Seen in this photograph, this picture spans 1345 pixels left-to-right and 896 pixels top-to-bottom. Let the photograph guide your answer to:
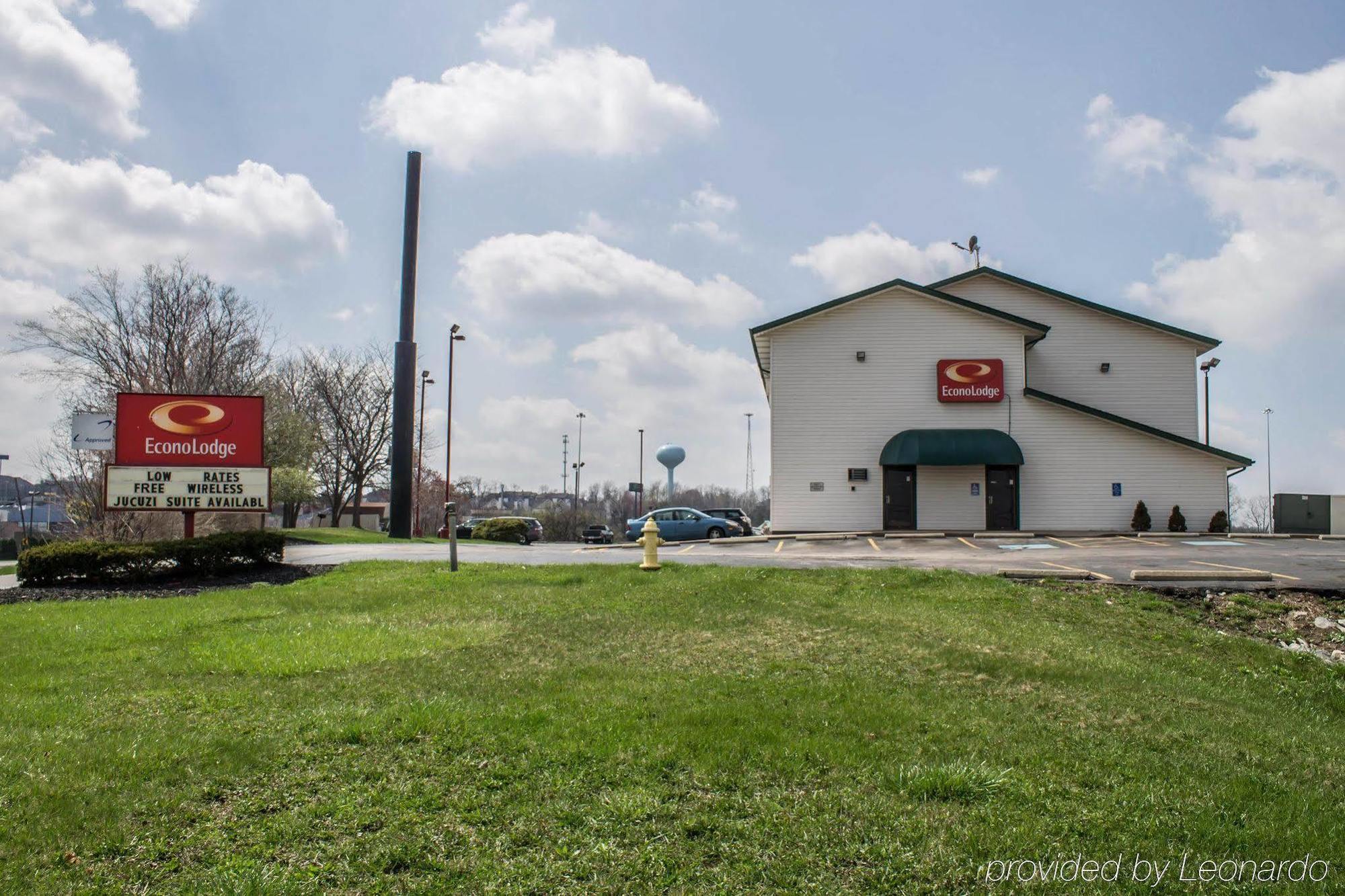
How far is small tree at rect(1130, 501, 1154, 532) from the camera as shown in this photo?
28188 mm

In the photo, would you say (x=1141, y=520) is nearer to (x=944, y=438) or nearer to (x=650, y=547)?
(x=944, y=438)

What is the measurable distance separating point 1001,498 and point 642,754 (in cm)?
2677

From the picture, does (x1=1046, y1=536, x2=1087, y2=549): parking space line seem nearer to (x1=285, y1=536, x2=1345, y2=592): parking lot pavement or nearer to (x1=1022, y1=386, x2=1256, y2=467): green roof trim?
(x1=285, y1=536, x2=1345, y2=592): parking lot pavement

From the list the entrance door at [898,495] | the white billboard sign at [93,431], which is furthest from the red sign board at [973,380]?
the white billboard sign at [93,431]

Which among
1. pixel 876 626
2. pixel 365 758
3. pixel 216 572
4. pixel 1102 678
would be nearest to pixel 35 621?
pixel 216 572

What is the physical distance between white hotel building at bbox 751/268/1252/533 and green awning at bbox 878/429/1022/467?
5 cm

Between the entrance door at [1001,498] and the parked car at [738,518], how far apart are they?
11261mm

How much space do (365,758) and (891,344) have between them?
2758cm

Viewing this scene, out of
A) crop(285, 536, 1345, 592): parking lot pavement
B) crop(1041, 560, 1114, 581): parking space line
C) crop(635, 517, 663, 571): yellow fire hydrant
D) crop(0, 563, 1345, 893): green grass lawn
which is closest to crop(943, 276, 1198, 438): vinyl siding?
crop(285, 536, 1345, 592): parking lot pavement

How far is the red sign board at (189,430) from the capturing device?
1814cm

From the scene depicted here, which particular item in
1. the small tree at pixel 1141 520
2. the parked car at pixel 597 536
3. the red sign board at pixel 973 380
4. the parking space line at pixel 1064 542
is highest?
the red sign board at pixel 973 380

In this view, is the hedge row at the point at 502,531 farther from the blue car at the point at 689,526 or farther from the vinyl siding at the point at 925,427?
the vinyl siding at the point at 925,427

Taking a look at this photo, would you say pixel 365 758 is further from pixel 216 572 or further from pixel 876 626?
pixel 216 572

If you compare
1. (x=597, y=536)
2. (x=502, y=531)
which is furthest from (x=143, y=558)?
(x=597, y=536)
